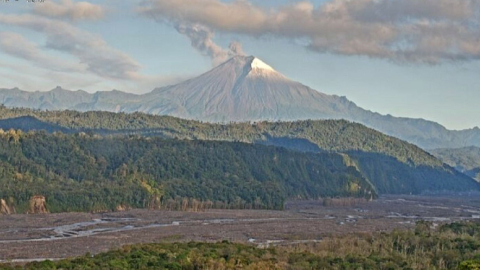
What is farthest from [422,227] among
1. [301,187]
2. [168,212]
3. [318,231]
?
[301,187]

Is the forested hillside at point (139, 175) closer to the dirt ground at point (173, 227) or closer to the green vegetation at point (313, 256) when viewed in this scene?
the dirt ground at point (173, 227)

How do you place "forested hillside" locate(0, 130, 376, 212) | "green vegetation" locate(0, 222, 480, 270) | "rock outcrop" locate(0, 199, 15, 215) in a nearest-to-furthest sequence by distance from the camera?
"green vegetation" locate(0, 222, 480, 270)
"rock outcrop" locate(0, 199, 15, 215)
"forested hillside" locate(0, 130, 376, 212)

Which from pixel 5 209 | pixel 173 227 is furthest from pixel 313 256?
pixel 5 209

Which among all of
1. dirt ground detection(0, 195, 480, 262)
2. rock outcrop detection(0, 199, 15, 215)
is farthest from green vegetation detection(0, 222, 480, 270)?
rock outcrop detection(0, 199, 15, 215)

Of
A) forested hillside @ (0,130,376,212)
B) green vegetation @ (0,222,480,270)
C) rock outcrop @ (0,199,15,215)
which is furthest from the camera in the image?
forested hillside @ (0,130,376,212)

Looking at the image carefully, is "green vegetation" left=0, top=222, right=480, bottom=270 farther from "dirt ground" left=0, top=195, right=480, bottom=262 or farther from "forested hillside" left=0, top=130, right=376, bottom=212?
"forested hillside" left=0, top=130, right=376, bottom=212

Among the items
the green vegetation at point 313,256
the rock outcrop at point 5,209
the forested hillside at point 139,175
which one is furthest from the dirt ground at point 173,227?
the green vegetation at point 313,256
